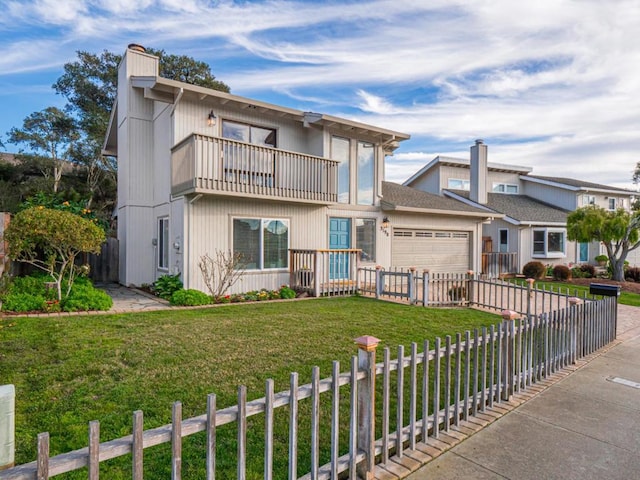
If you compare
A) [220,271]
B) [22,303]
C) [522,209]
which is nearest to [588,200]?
[522,209]

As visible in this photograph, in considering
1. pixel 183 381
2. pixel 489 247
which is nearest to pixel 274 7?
pixel 183 381

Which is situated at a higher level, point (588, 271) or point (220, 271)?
point (220, 271)

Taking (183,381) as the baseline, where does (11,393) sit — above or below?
above

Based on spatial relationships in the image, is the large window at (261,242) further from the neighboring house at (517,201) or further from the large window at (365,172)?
the neighboring house at (517,201)

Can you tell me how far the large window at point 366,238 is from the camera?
13.9 metres

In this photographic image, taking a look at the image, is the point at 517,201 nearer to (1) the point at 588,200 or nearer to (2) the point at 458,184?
(2) the point at 458,184

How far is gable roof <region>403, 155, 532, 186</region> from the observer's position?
22.8 m

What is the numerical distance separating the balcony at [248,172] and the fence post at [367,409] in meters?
7.85

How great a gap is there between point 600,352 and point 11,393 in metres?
7.63

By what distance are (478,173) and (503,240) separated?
400 centimetres

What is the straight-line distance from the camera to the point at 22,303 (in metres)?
8.08

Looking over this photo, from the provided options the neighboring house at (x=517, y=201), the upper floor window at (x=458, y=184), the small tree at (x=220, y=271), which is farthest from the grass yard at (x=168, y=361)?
the upper floor window at (x=458, y=184)

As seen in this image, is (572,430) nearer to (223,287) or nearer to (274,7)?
(223,287)

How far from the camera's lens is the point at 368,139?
14.1 metres
